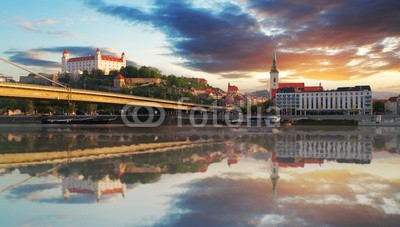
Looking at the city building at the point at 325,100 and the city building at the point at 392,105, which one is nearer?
the city building at the point at 325,100

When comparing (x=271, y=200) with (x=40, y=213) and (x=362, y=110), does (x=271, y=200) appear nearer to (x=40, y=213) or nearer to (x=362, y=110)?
(x=40, y=213)

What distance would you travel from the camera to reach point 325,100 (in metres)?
153

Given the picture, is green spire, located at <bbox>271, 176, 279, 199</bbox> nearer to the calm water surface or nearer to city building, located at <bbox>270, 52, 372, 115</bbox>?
the calm water surface

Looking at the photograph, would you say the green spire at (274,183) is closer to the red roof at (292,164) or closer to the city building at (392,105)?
the red roof at (292,164)

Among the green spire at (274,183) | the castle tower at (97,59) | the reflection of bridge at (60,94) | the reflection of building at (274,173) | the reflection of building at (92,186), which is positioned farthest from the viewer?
the castle tower at (97,59)

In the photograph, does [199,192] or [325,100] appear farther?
[325,100]

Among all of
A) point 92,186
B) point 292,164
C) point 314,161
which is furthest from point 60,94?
point 92,186

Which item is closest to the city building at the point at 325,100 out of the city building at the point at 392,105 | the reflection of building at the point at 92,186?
the city building at the point at 392,105

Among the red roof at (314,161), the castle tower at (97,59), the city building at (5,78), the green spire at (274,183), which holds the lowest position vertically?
the green spire at (274,183)

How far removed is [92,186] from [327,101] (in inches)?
5963

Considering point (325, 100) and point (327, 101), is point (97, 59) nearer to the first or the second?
point (325, 100)

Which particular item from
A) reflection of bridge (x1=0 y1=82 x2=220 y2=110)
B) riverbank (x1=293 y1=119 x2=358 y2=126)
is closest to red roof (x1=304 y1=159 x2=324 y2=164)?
reflection of bridge (x1=0 y1=82 x2=220 y2=110)

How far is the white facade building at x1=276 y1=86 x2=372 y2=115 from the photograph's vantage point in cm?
14462

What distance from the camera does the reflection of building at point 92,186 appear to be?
11.8 m
